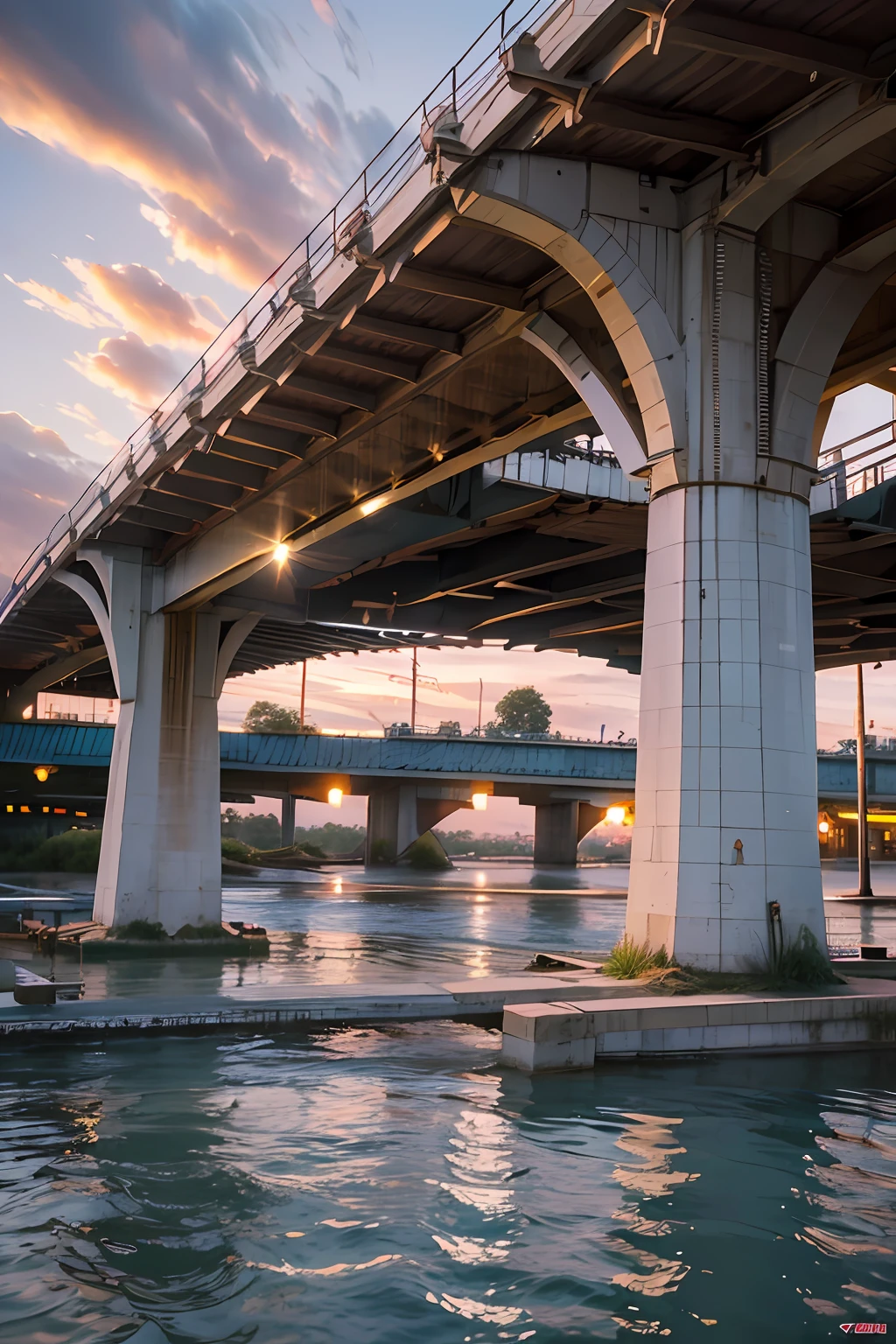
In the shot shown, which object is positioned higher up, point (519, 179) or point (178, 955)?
point (519, 179)

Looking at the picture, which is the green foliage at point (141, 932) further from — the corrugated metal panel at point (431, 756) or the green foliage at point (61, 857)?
the corrugated metal panel at point (431, 756)

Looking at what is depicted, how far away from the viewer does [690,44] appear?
10383 millimetres

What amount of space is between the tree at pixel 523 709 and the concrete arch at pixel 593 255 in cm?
14309

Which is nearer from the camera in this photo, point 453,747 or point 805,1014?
→ point 805,1014

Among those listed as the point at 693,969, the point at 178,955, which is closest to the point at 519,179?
the point at 693,969

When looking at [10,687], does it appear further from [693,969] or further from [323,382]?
[693,969]

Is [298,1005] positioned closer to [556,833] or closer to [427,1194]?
[427,1194]

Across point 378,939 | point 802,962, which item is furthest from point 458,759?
point 802,962

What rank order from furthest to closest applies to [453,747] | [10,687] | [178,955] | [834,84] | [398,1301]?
[453,747] → [10,687] → [178,955] → [834,84] → [398,1301]

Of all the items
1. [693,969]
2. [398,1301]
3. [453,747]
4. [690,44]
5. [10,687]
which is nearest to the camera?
[398,1301]

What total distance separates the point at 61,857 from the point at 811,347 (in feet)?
191

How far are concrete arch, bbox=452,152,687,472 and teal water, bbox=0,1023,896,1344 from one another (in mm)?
7736

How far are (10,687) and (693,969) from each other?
184 feet

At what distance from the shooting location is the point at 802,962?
42.1 feet
